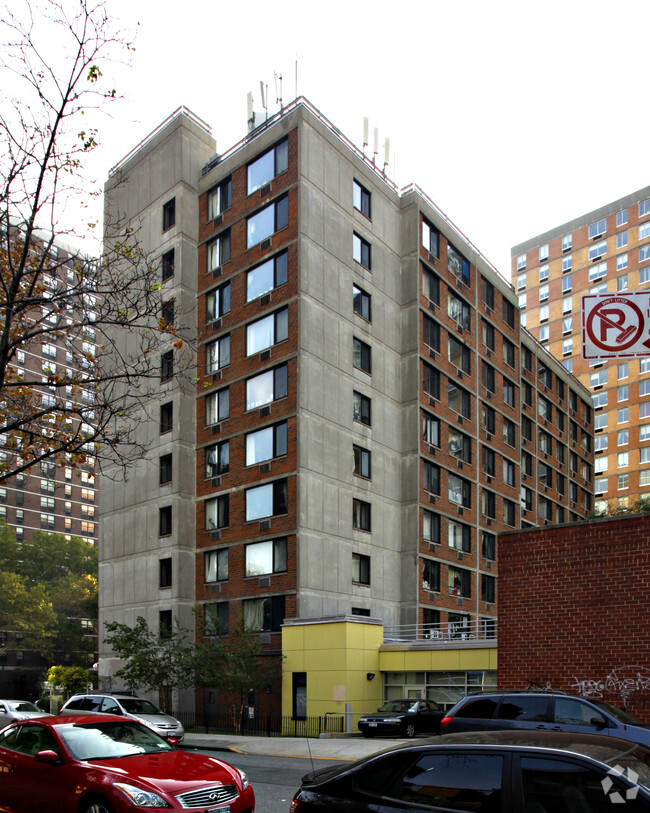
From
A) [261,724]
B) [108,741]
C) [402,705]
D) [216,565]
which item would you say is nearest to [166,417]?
[216,565]

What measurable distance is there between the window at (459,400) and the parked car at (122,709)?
27494 mm

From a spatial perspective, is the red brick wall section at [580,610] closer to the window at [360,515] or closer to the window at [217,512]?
the window at [360,515]

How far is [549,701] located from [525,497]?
4607 cm

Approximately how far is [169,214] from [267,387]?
12918mm

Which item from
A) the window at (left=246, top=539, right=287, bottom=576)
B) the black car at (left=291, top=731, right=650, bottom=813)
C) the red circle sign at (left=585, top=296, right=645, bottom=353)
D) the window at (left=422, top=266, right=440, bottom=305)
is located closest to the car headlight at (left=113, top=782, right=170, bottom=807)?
the black car at (left=291, top=731, right=650, bottom=813)

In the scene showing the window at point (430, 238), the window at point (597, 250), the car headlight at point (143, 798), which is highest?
the window at point (597, 250)

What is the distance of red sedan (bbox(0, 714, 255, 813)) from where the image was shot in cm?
887

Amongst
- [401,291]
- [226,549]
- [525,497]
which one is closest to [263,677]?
[226,549]

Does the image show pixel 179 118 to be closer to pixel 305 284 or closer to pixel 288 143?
pixel 288 143

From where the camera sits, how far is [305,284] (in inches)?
1524

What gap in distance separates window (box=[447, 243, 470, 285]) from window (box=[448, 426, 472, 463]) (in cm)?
952

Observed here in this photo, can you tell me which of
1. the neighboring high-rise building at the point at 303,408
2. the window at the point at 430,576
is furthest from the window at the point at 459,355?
the window at the point at 430,576

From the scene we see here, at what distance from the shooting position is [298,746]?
2430cm

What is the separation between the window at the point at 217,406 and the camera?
41.8 meters
